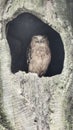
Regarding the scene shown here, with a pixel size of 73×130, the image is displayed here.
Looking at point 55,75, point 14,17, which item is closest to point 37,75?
point 55,75

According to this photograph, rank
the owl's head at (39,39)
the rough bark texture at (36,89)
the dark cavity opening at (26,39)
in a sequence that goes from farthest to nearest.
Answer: the owl's head at (39,39)
the dark cavity opening at (26,39)
the rough bark texture at (36,89)

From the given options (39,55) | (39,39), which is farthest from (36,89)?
(39,39)

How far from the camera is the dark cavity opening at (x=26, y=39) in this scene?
24.3 feet

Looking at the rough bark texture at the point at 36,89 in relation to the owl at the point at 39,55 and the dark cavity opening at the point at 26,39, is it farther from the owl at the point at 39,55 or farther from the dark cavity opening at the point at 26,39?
the owl at the point at 39,55

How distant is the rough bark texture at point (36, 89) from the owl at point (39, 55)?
0.43 meters

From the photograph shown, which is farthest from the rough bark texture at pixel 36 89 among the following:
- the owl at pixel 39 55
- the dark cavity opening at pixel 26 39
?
the owl at pixel 39 55

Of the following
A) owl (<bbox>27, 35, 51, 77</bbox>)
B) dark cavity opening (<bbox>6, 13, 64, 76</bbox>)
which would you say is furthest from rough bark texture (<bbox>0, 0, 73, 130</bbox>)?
owl (<bbox>27, 35, 51, 77</bbox>)

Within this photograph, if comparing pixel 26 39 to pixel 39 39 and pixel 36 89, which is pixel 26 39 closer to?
pixel 39 39

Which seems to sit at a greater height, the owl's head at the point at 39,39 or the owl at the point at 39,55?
the owl's head at the point at 39,39

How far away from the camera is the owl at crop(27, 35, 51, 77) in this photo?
750 cm

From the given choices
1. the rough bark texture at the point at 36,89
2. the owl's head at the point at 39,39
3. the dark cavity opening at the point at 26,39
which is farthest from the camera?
the owl's head at the point at 39,39

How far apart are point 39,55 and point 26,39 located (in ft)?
0.89

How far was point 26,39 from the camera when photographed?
7.70 metres

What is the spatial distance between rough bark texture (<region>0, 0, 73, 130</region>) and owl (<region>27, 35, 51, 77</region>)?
1.41 feet
